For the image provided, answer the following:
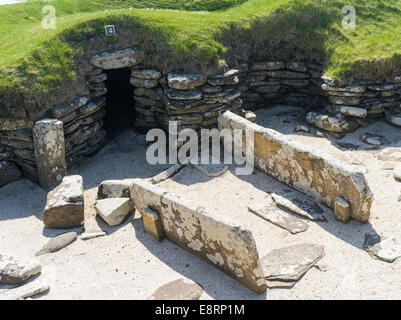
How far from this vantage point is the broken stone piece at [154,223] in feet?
25.0

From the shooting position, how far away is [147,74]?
11.0 metres

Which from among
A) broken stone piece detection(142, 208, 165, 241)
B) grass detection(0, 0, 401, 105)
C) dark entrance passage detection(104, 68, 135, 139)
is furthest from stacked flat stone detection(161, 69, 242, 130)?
broken stone piece detection(142, 208, 165, 241)

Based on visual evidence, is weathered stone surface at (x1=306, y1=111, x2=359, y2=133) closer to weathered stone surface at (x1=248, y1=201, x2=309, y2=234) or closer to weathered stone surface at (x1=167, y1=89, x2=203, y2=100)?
weathered stone surface at (x1=167, y1=89, x2=203, y2=100)

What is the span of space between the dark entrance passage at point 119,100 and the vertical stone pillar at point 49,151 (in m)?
2.95

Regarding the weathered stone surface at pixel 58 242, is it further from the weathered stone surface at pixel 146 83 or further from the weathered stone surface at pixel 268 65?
the weathered stone surface at pixel 268 65

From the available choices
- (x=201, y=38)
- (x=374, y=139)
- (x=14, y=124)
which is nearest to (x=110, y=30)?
(x=201, y=38)

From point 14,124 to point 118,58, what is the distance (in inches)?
116

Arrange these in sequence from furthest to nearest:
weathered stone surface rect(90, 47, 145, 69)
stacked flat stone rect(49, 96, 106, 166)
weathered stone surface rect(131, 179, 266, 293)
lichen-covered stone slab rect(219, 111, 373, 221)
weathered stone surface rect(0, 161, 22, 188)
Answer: weathered stone surface rect(90, 47, 145, 69), stacked flat stone rect(49, 96, 106, 166), weathered stone surface rect(0, 161, 22, 188), lichen-covered stone slab rect(219, 111, 373, 221), weathered stone surface rect(131, 179, 266, 293)

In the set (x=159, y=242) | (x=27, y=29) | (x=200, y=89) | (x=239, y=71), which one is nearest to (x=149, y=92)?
(x=200, y=89)

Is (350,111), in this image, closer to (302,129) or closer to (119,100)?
(302,129)

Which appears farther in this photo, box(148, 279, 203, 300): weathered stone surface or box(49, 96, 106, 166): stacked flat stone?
box(49, 96, 106, 166): stacked flat stone

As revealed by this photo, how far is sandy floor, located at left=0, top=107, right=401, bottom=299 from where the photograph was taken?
643 cm

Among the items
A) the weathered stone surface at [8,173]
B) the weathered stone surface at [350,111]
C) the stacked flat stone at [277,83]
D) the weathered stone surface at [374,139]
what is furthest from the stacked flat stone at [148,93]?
the weathered stone surface at [374,139]

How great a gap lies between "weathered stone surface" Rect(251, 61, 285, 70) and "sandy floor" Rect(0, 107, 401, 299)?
3281mm
